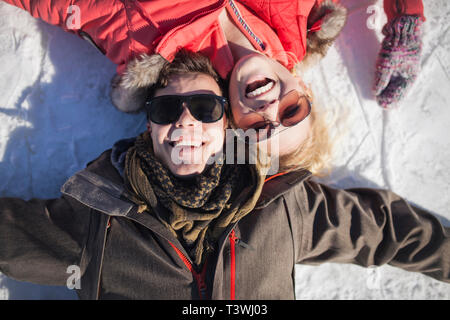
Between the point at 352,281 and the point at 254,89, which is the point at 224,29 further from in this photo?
the point at 352,281

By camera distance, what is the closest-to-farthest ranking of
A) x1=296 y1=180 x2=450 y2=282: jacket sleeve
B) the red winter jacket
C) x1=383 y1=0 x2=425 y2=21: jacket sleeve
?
the red winter jacket
x1=296 y1=180 x2=450 y2=282: jacket sleeve
x1=383 y1=0 x2=425 y2=21: jacket sleeve

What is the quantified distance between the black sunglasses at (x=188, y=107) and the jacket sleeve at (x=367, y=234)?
795 mm

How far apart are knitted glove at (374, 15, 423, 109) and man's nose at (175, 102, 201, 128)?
1.55 m

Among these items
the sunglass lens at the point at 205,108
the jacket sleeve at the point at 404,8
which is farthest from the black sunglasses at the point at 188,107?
the jacket sleeve at the point at 404,8

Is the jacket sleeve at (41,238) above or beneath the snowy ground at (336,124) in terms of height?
beneath

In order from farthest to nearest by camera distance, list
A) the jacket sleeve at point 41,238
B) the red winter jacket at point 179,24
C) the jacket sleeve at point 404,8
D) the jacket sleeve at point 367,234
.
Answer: the jacket sleeve at point 404,8, the jacket sleeve at point 367,234, the red winter jacket at point 179,24, the jacket sleeve at point 41,238

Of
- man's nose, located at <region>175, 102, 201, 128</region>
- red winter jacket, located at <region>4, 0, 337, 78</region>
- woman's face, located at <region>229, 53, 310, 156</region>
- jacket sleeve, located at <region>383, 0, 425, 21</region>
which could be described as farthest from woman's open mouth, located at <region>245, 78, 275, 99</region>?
jacket sleeve, located at <region>383, 0, 425, 21</region>

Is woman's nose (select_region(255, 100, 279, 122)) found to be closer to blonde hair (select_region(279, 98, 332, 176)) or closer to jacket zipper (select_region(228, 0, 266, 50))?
blonde hair (select_region(279, 98, 332, 176))

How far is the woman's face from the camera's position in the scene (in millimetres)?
1585

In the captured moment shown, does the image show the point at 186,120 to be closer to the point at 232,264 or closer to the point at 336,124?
the point at 232,264

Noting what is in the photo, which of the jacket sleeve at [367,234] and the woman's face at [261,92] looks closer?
the woman's face at [261,92]

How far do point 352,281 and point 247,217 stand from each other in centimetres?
113

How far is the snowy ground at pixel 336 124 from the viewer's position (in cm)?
202

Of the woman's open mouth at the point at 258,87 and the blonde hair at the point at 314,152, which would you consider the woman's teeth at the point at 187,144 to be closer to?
the woman's open mouth at the point at 258,87
